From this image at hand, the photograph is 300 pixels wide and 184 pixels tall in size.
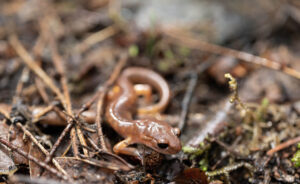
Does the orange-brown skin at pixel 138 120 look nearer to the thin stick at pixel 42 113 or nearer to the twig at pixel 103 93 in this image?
the twig at pixel 103 93

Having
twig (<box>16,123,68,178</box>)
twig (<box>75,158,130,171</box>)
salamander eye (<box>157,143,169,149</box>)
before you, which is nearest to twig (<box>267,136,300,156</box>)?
salamander eye (<box>157,143,169,149</box>)

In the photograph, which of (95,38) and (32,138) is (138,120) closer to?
(32,138)

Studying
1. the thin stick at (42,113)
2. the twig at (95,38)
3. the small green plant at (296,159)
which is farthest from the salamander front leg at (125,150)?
the twig at (95,38)

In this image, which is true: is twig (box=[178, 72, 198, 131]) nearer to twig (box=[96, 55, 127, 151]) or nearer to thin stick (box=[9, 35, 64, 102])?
twig (box=[96, 55, 127, 151])

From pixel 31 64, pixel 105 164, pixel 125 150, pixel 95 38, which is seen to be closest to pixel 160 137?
pixel 125 150

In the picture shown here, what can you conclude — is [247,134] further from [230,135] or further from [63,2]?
[63,2]

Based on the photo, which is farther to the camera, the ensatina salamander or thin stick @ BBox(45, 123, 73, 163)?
the ensatina salamander

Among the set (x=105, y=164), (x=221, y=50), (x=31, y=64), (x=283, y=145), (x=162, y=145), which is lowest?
(x=283, y=145)
